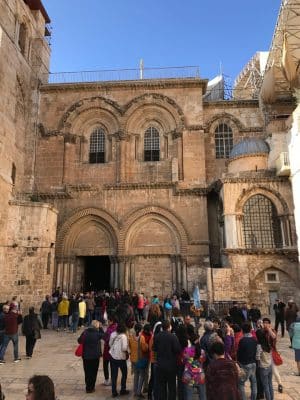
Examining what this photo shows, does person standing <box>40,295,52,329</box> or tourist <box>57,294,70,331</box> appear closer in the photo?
tourist <box>57,294,70,331</box>

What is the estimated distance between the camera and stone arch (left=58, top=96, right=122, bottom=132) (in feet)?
81.9

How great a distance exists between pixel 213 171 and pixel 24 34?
16222 mm

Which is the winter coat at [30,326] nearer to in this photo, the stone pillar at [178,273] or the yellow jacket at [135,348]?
the yellow jacket at [135,348]

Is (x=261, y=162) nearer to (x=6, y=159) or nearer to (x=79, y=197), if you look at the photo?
(x=79, y=197)

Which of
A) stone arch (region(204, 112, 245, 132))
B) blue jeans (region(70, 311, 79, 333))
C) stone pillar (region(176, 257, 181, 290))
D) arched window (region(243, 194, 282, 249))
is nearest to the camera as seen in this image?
blue jeans (region(70, 311, 79, 333))

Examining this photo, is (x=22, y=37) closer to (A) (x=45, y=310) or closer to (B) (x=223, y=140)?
(B) (x=223, y=140)

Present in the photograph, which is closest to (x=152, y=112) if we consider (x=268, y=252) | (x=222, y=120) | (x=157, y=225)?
(x=222, y=120)

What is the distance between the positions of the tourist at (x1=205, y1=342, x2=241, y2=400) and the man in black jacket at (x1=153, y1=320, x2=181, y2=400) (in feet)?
5.28

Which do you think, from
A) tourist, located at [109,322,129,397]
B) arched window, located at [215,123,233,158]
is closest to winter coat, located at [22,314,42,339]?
tourist, located at [109,322,129,397]

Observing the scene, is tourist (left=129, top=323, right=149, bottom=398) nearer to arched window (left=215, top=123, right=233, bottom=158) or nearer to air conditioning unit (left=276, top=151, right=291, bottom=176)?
air conditioning unit (left=276, top=151, right=291, bottom=176)

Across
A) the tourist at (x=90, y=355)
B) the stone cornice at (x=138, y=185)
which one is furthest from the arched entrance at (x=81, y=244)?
the tourist at (x=90, y=355)

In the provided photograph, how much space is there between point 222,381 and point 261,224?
649 inches

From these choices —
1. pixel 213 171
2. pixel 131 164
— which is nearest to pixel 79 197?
pixel 131 164

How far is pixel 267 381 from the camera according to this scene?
21.5 ft
